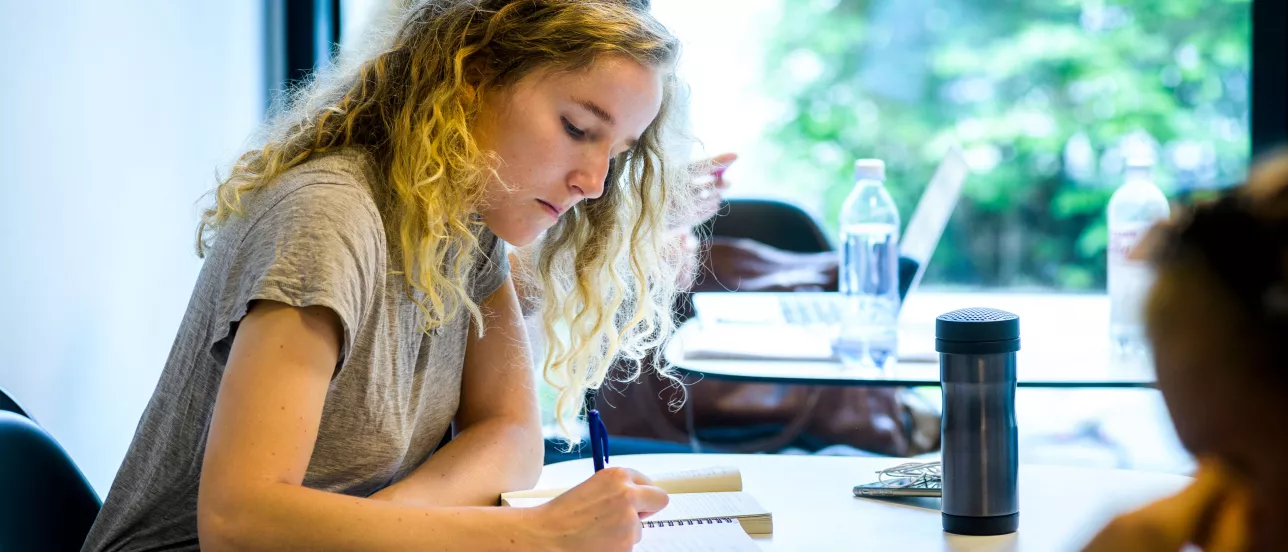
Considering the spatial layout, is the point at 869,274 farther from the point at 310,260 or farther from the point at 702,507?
the point at 310,260

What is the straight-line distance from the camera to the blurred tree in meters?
3.99

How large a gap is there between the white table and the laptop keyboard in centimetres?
66

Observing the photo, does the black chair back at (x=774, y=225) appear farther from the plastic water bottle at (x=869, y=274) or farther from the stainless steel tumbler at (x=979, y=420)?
the stainless steel tumbler at (x=979, y=420)

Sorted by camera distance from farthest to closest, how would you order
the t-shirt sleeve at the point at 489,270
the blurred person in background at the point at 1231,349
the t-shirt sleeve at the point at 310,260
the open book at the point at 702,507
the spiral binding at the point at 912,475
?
the t-shirt sleeve at the point at 489,270 < the spiral binding at the point at 912,475 < the open book at the point at 702,507 < the t-shirt sleeve at the point at 310,260 < the blurred person in background at the point at 1231,349

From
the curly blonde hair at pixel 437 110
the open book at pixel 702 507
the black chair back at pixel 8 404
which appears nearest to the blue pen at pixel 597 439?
the open book at pixel 702 507

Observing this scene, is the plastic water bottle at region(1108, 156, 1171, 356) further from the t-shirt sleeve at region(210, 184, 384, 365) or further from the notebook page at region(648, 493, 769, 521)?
the t-shirt sleeve at region(210, 184, 384, 365)

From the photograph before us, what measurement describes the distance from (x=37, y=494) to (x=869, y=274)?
4.23 feet

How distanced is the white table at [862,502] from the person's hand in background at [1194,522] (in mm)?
366

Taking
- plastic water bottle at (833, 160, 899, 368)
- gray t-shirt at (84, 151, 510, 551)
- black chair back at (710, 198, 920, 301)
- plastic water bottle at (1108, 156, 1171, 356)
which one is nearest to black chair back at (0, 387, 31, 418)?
gray t-shirt at (84, 151, 510, 551)

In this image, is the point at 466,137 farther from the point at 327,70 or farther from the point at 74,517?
the point at 74,517

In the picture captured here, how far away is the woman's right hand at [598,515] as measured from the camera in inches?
35.2

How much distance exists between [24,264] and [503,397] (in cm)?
85

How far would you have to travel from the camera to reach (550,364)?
1.37 meters

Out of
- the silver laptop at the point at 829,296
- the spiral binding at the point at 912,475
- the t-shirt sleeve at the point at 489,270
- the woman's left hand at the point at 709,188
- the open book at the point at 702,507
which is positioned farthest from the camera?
the silver laptop at the point at 829,296
